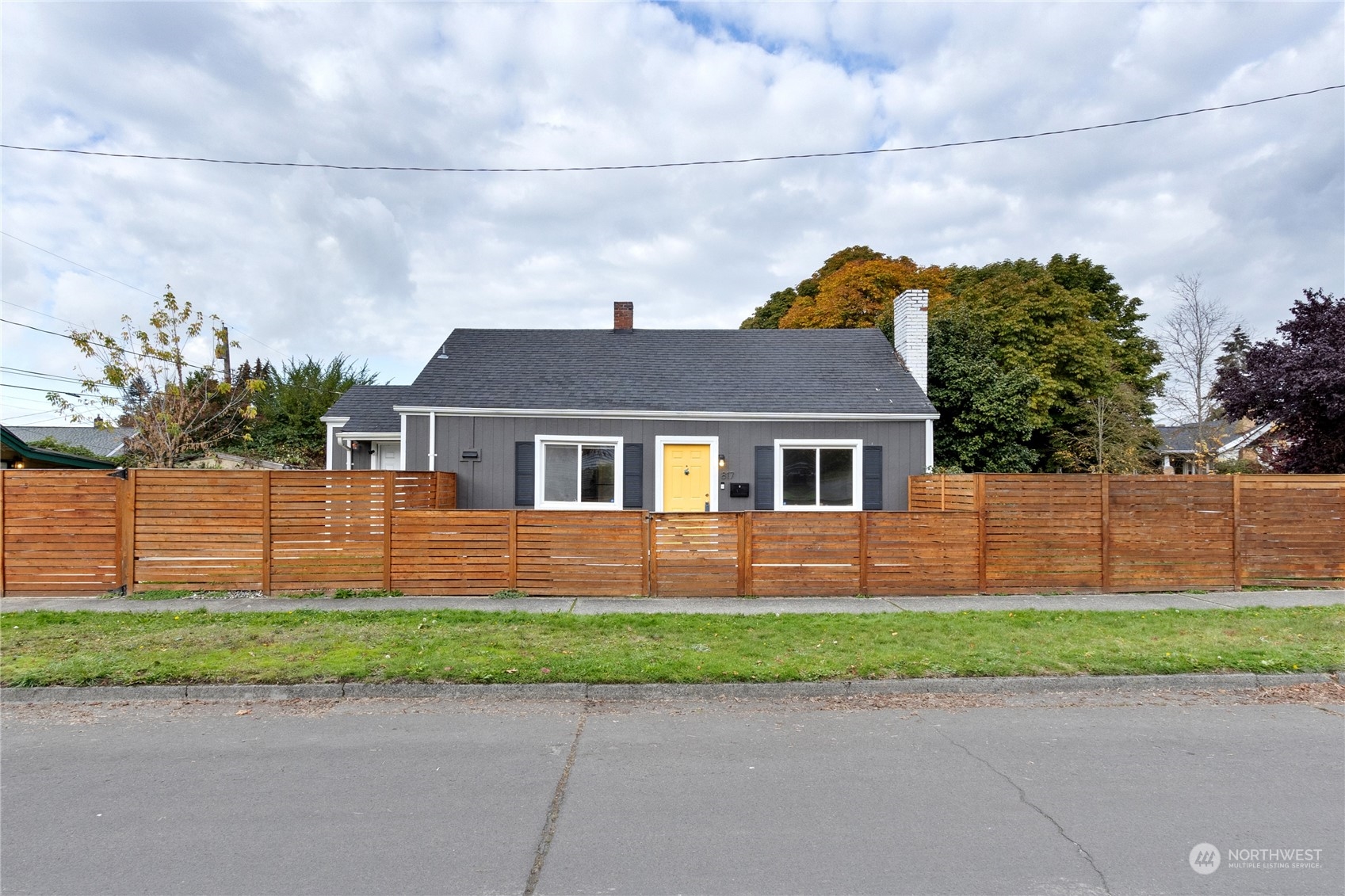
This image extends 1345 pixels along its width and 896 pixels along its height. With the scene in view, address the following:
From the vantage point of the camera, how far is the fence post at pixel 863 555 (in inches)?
414

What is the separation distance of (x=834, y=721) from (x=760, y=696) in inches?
30.3

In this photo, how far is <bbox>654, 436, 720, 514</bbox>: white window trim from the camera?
47.6 ft

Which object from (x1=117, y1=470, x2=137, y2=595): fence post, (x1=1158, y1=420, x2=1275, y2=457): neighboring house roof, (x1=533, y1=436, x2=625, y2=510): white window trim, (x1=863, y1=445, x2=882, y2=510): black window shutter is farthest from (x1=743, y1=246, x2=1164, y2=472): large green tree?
(x1=117, y1=470, x2=137, y2=595): fence post

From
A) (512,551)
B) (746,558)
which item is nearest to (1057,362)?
(746,558)

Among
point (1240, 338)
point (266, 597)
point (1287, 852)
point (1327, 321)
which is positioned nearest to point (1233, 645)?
point (1287, 852)

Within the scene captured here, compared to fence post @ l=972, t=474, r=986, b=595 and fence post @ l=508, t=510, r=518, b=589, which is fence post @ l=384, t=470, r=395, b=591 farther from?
fence post @ l=972, t=474, r=986, b=595

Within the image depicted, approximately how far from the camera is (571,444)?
48.0 feet

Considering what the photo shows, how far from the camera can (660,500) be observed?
47.7 ft

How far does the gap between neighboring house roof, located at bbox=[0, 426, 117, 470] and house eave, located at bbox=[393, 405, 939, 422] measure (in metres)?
6.60

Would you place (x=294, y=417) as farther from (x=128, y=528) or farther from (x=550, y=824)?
(x=550, y=824)

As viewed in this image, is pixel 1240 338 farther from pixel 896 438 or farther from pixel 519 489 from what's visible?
pixel 519 489

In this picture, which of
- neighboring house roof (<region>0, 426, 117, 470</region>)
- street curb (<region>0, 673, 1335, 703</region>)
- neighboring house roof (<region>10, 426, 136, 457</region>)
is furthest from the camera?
neighboring house roof (<region>10, 426, 136, 457</region>)

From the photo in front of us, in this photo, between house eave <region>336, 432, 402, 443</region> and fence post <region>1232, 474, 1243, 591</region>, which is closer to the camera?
fence post <region>1232, 474, 1243, 591</region>

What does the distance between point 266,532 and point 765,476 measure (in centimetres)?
874
